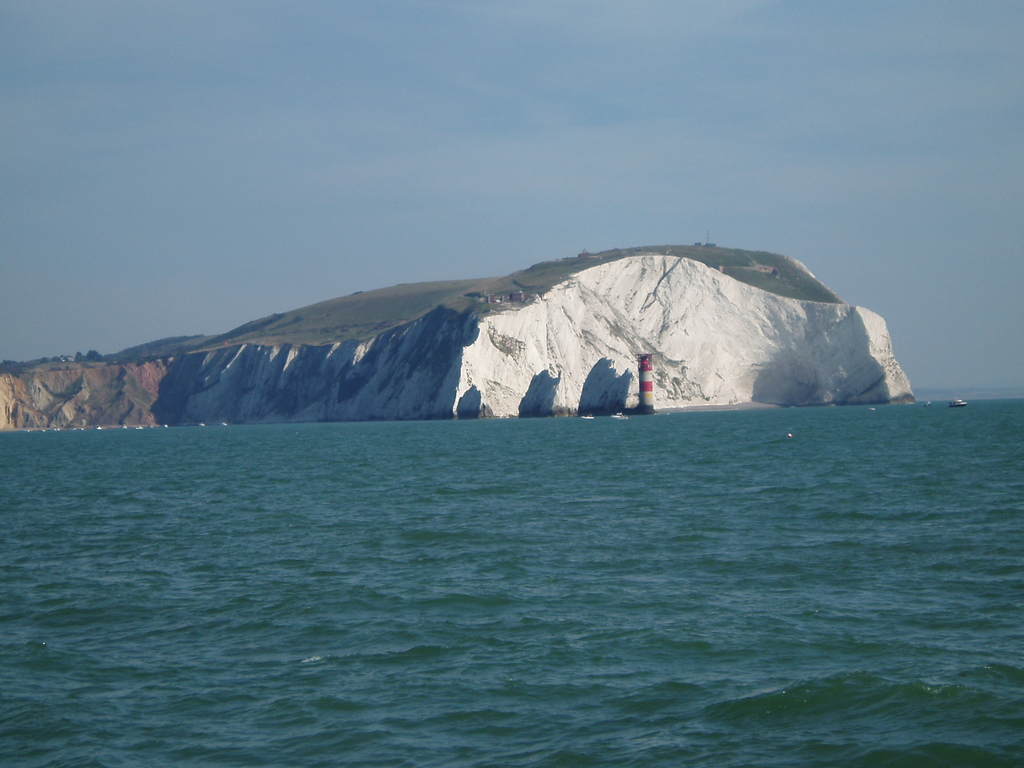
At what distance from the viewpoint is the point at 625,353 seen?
11050 centimetres

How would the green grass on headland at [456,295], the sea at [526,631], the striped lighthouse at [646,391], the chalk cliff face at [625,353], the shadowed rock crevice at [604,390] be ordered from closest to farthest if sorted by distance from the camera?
the sea at [526,631], the striped lighthouse at [646,391], the shadowed rock crevice at [604,390], the chalk cliff face at [625,353], the green grass on headland at [456,295]

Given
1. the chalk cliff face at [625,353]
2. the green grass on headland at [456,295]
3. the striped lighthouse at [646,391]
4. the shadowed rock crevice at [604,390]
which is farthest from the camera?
the green grass on headland at [456,295]

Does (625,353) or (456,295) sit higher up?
(456,295)

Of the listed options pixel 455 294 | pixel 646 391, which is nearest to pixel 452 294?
pixel 455 294

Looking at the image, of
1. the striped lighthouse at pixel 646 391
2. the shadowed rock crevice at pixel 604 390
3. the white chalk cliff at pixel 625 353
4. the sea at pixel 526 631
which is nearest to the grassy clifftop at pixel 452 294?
the white chalk cliff at pixel 625 353

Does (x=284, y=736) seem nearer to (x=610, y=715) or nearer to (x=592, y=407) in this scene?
(x=610, y=715)

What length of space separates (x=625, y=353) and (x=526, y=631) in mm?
99169

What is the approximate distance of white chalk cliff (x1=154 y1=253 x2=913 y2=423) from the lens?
103 meters

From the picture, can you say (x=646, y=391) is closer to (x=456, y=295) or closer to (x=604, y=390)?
(x=604, y=390)

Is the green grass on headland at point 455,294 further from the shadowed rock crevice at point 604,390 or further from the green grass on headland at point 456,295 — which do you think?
the shadowed rock crevice at point 604,390

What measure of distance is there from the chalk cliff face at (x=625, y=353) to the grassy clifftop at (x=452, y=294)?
4.82m

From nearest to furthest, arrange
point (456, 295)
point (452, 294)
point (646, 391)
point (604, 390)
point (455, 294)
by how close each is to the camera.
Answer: point (646, 391), point (604, 390), point (456, 295), point (455, 294), point (452, 294)

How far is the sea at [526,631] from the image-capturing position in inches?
353

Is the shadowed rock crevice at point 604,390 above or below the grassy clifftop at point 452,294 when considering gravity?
below
